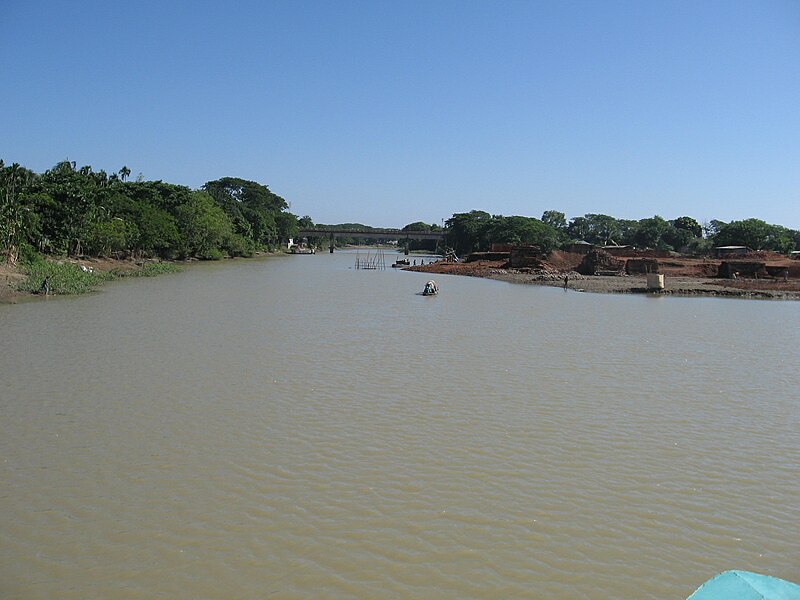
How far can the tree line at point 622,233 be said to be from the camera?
75.6 meters

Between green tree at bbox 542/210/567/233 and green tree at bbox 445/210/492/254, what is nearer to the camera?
green tree at bbox 445/210/492/254

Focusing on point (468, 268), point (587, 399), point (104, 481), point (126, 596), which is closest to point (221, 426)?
point (104, 481)

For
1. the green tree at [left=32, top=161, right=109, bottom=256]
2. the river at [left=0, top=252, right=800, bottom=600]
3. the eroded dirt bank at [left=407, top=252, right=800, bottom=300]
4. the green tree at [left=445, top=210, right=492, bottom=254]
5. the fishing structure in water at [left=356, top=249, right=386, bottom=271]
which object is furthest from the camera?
the green tree at [left=445, top=210, right=492, bottom=254]

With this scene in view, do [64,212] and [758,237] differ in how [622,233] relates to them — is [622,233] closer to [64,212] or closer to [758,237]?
[758,237]

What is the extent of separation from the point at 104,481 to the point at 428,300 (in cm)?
2342

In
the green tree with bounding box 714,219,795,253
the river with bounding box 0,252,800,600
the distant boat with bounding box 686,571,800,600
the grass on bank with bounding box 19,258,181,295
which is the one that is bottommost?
the river with bounding box 0,252,800,600

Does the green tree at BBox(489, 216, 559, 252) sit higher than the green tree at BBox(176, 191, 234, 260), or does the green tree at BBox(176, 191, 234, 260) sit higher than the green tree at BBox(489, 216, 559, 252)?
the green tree at BBox(489, 216, 559, 252)

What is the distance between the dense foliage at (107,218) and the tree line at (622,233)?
3552cm

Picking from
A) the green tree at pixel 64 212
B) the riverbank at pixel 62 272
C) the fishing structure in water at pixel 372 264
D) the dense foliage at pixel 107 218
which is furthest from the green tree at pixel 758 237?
the green tree at pixel 64 212

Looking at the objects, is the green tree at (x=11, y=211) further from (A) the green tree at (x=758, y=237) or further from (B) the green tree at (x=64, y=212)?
(A) the green tree at (x=758, y=237)

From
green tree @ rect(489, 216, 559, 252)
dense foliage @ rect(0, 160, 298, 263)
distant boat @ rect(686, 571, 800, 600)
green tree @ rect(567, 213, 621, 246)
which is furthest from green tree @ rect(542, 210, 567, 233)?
distant boat @ rect(686, 571, 800, 600)

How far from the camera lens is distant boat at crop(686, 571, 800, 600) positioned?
389 cm

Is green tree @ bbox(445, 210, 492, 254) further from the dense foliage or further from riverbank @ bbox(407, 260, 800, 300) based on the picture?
riverbank @ bbox(407, 260, 800, 300)

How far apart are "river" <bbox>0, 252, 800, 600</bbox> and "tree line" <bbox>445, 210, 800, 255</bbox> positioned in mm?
59913
